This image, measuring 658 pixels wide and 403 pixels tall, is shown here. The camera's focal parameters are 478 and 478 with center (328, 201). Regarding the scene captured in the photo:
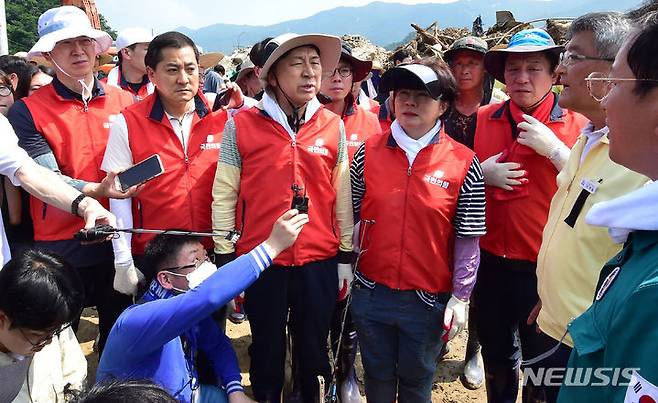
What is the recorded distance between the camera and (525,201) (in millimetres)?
2816

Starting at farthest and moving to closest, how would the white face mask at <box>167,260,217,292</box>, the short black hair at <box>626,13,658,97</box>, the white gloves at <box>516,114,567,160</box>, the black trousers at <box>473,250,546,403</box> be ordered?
the black trousers at <box>473,250,546,403</box>
the white gloves at <box>516,114,567,160</box>
the white face mask at <box>167,260,217,292</box>
the short black hair at <box>626,13,658,97</box>

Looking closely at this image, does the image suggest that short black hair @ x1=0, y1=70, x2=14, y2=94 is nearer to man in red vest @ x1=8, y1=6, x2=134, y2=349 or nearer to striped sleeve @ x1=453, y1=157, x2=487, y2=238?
man in red vest @ x1=8, y1=6, x2=134, y2=349

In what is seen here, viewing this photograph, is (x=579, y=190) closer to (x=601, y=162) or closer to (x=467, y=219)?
(x=601, y=162)

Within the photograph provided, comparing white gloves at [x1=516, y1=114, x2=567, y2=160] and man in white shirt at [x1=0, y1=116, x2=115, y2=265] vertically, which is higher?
white gloves at [x1=516, y1=114, x2=567, y2=160]

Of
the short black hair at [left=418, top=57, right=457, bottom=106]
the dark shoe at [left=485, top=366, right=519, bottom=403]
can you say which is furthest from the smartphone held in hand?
the dark shoe at [left=485, top=366, right=519, bottom=403]

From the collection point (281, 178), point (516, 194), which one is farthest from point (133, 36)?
point (516, 194)

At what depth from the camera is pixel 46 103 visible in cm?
301

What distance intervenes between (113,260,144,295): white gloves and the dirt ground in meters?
1.31

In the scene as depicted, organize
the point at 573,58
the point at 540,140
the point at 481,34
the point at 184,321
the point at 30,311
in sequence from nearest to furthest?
1. the point at 30,311
2. the point at 184,321
3. the point at 573,58
4. the point at 540,140
5. the point at 481,34

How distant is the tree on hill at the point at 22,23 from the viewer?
106 ft

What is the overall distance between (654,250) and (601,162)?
125 centimetres

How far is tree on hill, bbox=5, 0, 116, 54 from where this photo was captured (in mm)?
32188

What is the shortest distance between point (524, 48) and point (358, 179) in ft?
4.13

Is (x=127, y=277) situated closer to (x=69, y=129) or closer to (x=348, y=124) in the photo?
(x=69, y=129)
